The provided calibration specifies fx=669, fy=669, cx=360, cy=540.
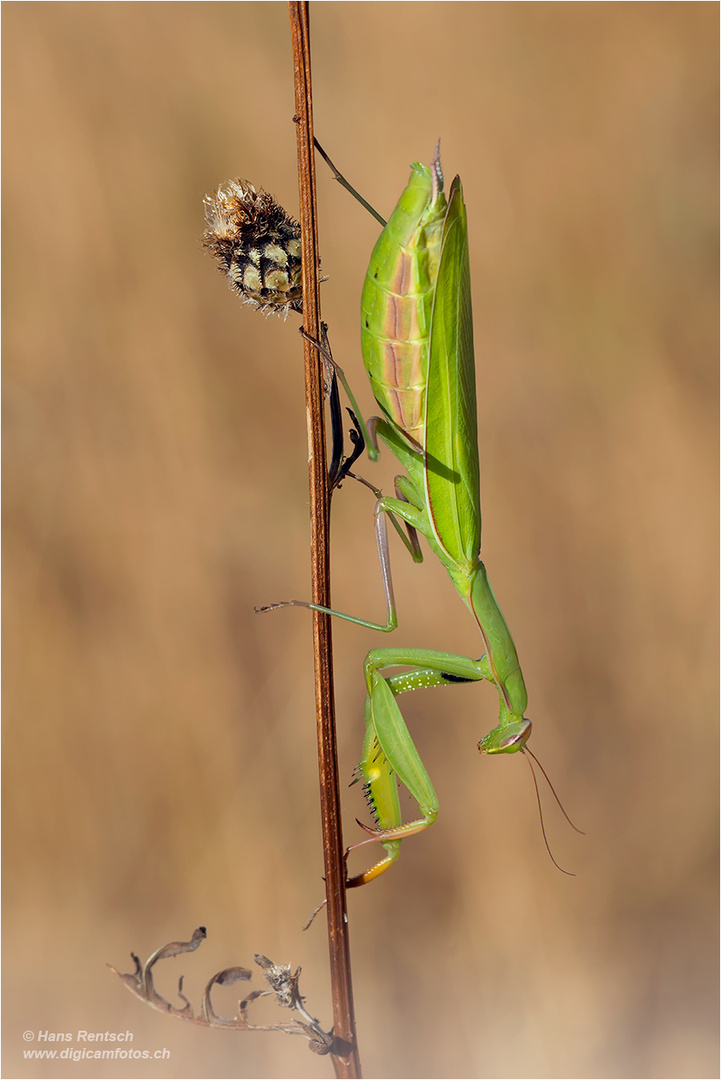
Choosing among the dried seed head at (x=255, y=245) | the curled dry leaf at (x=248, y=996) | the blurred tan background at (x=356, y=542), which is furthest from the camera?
the blurred tan background at (x=356, y=542)

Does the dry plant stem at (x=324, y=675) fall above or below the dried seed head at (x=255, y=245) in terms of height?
below

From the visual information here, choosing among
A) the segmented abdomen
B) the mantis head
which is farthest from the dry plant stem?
the mantis head

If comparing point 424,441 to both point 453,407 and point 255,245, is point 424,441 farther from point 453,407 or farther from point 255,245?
point 255,245

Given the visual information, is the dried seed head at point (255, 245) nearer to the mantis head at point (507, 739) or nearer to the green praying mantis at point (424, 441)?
the green praying mantis at point (424, 441)

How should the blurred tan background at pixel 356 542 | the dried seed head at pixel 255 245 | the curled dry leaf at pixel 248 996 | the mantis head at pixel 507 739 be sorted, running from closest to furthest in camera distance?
the curled dry leaf at pixel 248 996, the dried seed head at pixel 255 245, the mantis head at pixel 507 739, the blurred tan background at pixel 356 542

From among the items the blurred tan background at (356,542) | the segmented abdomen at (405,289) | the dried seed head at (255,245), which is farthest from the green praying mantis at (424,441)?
the blurred tan background at (356,542)

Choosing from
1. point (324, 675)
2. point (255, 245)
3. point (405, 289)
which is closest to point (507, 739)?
point (324, 675)

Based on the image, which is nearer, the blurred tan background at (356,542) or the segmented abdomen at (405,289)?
the segmented abdomen at (405,289)

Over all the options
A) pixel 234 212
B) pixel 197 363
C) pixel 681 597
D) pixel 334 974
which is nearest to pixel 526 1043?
pixel 681 597
